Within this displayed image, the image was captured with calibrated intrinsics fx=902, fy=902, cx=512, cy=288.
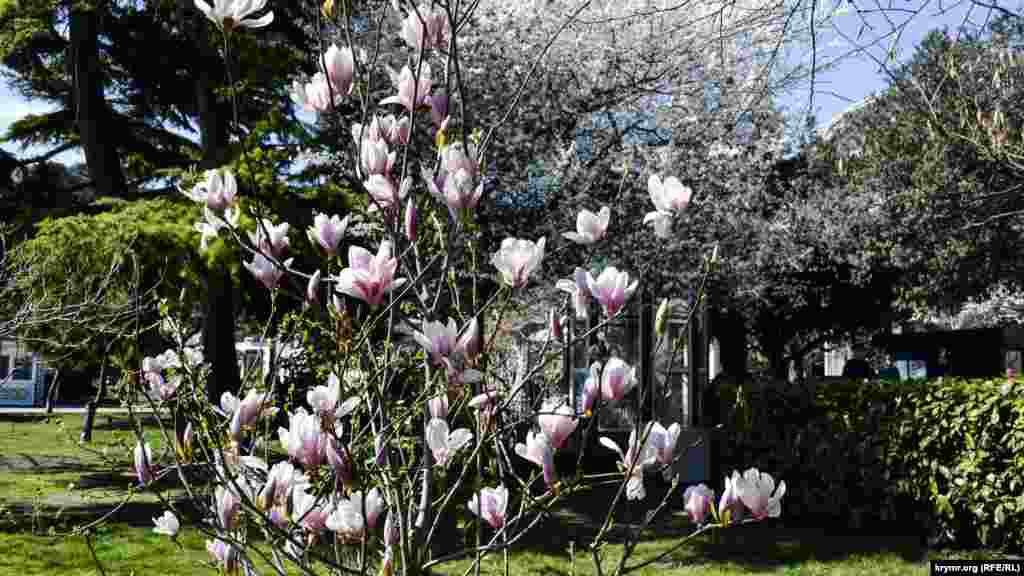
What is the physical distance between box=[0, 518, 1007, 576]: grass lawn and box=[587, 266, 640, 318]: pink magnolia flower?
380 centimetres

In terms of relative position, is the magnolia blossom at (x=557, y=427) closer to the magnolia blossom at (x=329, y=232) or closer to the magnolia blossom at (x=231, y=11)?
the magnolia blossom at (x=329, y=232)

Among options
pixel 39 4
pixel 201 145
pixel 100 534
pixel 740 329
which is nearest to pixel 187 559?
pixel 100 534

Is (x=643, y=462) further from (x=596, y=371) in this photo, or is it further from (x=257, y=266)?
(x=257, y=266)

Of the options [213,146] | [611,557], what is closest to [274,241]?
[611,557]

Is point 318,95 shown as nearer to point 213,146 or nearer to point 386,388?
point 386,388

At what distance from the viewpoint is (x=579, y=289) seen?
1.72 meters

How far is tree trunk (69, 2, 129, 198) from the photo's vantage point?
33.3ft

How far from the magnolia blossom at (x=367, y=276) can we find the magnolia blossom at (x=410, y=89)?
0.45 meters

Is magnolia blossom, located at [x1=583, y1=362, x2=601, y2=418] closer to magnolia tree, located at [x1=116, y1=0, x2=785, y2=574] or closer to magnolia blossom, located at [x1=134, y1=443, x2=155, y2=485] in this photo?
magnolia tree, located at [x1=116, y1=0, x2=785, y2=574]

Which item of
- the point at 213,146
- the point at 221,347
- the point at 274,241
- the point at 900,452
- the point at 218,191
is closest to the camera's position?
the point at 218,191

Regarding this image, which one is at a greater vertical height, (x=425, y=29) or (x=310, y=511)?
(x=425, y=29)

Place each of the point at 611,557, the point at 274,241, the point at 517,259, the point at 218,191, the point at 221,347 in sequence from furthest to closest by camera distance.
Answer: the point at 221,347
the point at 611,557
the point at 274,241
the point at 218,191
the point at 517,259

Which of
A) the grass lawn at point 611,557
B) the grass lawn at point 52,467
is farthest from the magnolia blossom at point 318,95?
the grass lawn at point 611,557

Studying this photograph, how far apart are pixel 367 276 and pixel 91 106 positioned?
10334 millimetres
